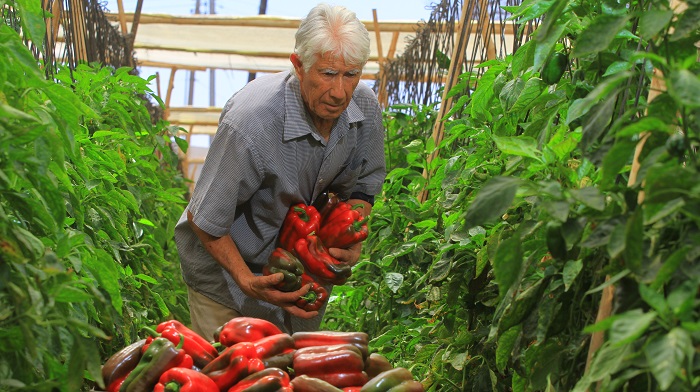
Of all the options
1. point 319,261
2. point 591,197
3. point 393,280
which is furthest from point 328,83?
point 591,197

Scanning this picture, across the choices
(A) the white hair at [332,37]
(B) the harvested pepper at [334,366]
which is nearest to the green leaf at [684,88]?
(B) the harvested pepper at [334,366]

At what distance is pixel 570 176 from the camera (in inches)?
68.2

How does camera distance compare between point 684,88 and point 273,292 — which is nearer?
point 684,88

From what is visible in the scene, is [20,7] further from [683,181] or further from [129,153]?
[129,153]

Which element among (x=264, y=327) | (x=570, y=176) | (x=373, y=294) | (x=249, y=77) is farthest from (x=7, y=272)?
(x=249, y=77)

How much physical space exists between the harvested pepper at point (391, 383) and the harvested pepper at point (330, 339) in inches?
6.8

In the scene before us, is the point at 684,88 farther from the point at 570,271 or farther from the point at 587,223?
the point at 570,271

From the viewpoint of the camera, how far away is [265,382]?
1.85m

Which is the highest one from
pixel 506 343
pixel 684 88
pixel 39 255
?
pixel 684 88

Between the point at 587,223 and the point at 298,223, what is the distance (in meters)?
1.53

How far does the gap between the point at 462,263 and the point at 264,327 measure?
0.66 meters

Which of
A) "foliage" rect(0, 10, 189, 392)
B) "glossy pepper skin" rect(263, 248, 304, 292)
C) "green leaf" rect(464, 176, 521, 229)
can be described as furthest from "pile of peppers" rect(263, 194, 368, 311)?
"green leaf" rect(464, 176, 521, 229)

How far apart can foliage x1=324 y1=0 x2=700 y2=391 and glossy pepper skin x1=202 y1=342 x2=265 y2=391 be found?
0.50m

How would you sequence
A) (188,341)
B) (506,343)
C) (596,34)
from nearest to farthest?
(596,34)
(506,343)
(188,341)
